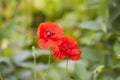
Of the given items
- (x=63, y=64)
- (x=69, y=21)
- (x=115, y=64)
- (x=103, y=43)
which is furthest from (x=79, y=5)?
(x=115, y=64)

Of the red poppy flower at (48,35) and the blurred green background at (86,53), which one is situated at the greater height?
the red poppy flower at (48,35)

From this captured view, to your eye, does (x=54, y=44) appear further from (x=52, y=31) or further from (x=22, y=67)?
(x=22, y=67)

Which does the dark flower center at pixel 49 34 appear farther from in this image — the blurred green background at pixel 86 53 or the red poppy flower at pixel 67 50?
the blurred green background at pixel 86 53

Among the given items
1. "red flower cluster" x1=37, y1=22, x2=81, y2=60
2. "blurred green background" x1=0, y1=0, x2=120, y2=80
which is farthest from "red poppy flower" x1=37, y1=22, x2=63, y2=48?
"blurred green background" x1=0, y1=0, x2=120, y2=80

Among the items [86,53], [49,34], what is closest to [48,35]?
[49,34]

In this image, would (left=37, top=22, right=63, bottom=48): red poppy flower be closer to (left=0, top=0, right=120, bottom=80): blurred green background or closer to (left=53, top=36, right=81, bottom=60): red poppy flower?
(left=53, top=36, right=81, bottom=60): red poppy flower

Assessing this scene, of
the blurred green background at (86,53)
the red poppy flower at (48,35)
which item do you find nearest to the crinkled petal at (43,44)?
the red poppy flower at (48,35)

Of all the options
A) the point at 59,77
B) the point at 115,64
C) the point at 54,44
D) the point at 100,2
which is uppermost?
the point at 100,2

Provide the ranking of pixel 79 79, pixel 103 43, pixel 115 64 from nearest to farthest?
1. pixel 79 79
2. pixel 115 64
3. pixel 103 43
